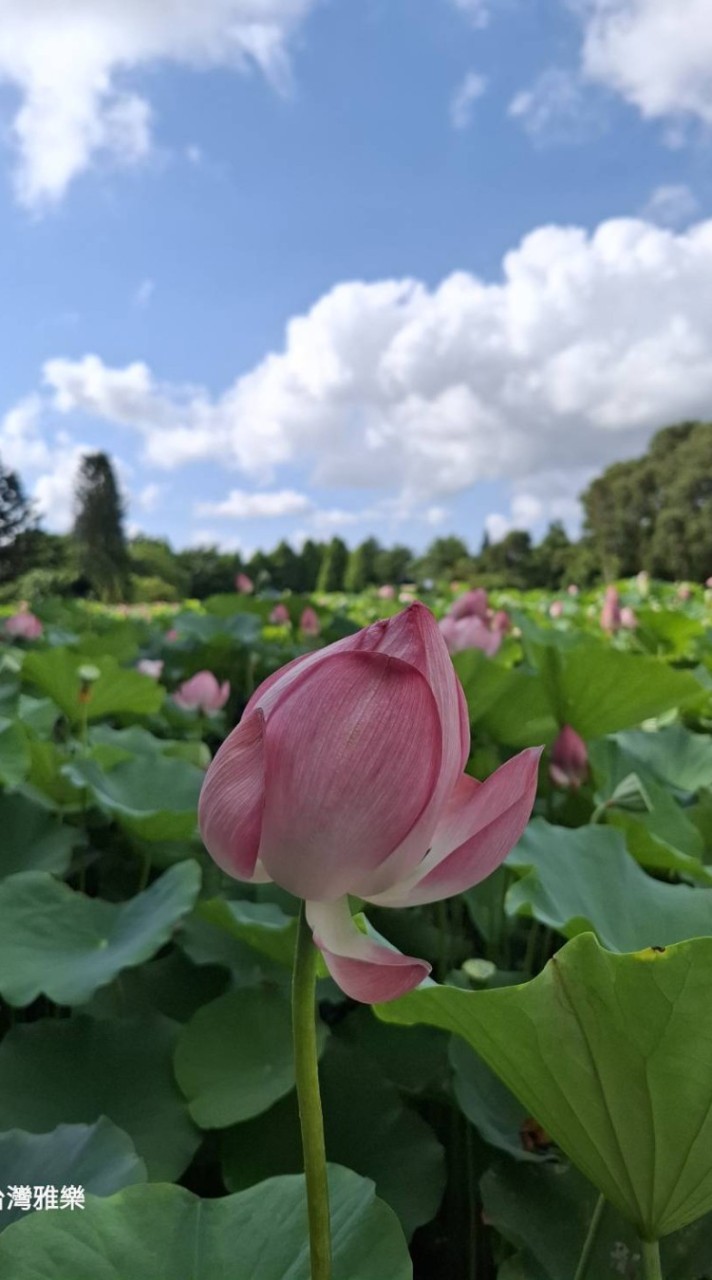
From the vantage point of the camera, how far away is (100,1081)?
0.81m

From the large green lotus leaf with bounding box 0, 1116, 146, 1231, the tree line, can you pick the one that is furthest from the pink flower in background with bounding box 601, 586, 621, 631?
the tree line

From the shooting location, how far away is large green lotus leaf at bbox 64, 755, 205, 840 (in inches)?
42.9

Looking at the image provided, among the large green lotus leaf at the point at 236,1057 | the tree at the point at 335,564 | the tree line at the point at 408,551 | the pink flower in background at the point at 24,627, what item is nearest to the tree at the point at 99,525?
the tree line at the point at 408,551

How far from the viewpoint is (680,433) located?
105ft

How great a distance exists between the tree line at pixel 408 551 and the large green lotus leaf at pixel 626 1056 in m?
22.5

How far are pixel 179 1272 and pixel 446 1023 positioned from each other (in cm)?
18

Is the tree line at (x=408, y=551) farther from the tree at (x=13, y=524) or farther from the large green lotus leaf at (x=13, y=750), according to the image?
the large green lotus leaf at (x=13, y=750)

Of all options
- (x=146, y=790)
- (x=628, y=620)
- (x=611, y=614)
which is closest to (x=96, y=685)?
(x=146, y=790)

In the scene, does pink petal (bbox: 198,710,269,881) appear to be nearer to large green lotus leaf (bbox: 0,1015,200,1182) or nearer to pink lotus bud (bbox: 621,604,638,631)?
large green lotus leaf (bbox: 0,1015,200,1182)

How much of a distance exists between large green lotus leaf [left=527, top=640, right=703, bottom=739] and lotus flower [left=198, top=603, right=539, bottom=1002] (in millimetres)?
1057

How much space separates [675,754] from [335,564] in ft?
118

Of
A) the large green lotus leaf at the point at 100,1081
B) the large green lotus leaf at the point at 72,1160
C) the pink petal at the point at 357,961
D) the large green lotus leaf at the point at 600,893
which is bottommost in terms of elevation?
the large green lotus leaf at the point at 100,1081

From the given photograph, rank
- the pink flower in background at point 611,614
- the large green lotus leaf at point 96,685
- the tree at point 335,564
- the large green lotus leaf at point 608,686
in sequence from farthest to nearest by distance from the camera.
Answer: the tree at point 335,564 → the pink flower in background at point 611,614 → the large green lotus leaf at point 96,685 → the large green lotus leaf at point 608,686

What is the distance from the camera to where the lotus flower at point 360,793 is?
38 cm
